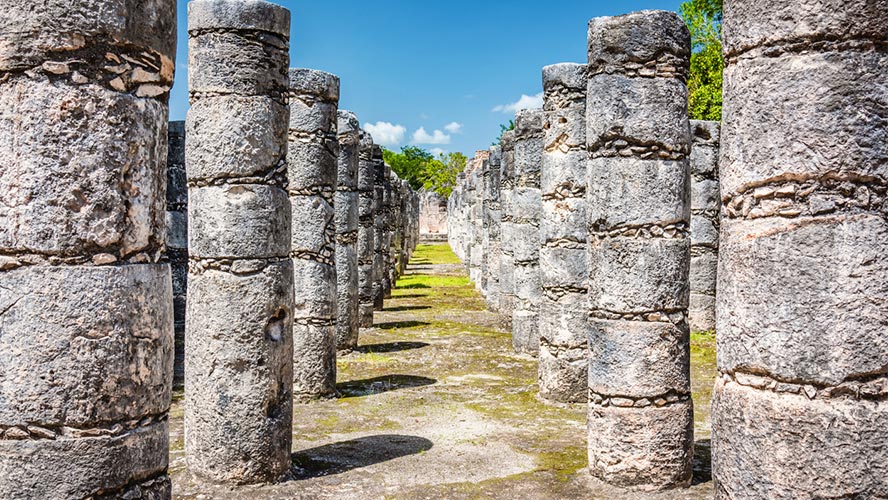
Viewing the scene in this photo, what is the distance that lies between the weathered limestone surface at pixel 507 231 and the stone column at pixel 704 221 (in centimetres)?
317

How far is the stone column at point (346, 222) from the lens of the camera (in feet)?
43.1

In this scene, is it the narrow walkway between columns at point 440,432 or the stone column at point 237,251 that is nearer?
the stone column at point 237,251

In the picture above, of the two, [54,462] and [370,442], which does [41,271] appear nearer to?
[54,462]

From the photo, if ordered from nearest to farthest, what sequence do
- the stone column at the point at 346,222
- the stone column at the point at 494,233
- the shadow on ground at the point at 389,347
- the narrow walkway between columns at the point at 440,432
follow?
the narrow walkway between columns at the point at 440,432 → the stone column at the point at 346,222 → the shadow on ground at the point at 389,347 → the stone column at the point at 494,233

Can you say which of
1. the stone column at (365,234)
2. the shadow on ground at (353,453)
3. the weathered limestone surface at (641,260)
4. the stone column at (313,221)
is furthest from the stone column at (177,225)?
the weathered limestone surface at (641,260)

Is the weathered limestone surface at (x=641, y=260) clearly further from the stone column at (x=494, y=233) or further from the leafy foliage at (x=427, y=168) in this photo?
the leafy foliage at (x=427, y=168)

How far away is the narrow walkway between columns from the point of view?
6961mm

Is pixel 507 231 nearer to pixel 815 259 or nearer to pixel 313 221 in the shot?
pixel 313 221

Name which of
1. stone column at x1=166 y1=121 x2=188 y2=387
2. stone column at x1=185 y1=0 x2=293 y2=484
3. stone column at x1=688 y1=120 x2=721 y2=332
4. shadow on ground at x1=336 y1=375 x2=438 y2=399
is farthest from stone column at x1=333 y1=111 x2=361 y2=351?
stone column at x1=688 y1=120 x2=721 y2=332

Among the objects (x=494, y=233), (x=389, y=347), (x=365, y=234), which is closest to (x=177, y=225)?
(x=365, y=234)

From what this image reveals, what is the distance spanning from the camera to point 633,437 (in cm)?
695

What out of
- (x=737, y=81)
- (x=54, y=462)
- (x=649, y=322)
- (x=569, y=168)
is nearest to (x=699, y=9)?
(x=569, y=168)

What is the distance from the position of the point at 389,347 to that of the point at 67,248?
11.1 m

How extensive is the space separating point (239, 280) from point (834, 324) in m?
4.54
